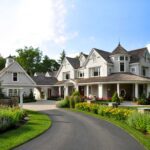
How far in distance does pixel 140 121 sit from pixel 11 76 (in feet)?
100

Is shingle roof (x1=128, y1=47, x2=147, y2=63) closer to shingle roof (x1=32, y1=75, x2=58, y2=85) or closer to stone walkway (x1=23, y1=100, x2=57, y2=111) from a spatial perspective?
stone walkway (x1=23, y1=100, x2=57, y2=111)

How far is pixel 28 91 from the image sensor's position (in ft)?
133

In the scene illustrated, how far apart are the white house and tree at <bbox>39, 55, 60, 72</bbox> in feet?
138

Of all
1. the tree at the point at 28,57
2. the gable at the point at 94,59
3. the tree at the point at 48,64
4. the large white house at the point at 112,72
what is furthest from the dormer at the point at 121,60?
the tree at the point at 48,64

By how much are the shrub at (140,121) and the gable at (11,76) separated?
28987 mm

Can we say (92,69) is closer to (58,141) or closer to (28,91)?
(28,91)

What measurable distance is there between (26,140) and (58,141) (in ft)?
4.82

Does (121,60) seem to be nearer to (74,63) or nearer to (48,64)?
(74,63)

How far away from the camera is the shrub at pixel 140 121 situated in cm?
1205

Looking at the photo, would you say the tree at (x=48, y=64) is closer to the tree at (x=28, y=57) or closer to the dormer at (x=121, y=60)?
the tree at (x=28, y=57)

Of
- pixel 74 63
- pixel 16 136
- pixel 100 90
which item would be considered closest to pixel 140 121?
pixel 16 136

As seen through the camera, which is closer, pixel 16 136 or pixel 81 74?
pixel 16 136

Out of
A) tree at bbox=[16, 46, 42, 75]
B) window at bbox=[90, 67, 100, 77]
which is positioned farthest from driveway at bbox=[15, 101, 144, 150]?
tree at bbox=[16, 46, 42, 75]

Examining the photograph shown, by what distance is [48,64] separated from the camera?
85.1m
